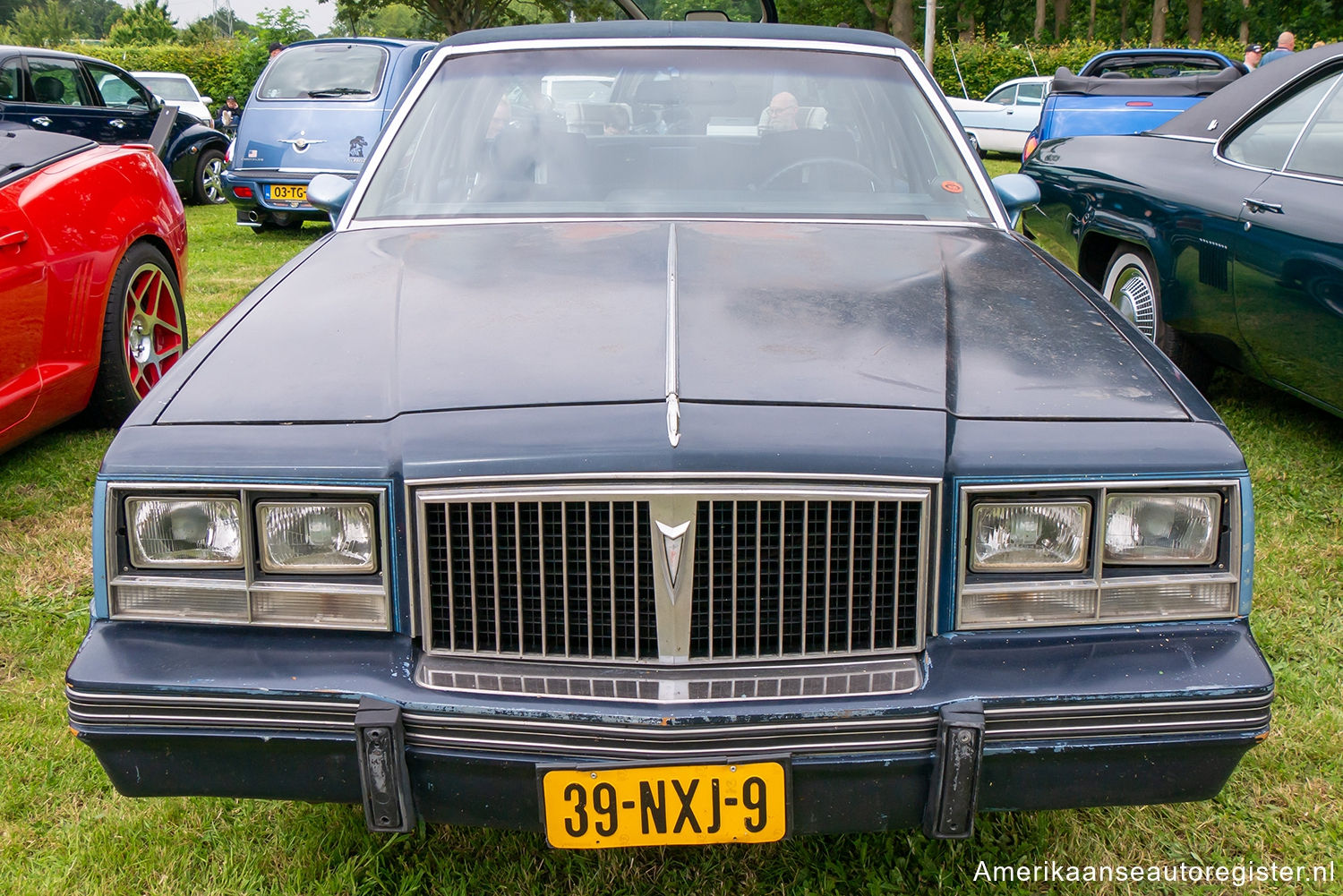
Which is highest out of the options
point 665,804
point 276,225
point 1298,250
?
point 1298,250

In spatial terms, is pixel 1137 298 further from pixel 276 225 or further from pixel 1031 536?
pixel 276 225

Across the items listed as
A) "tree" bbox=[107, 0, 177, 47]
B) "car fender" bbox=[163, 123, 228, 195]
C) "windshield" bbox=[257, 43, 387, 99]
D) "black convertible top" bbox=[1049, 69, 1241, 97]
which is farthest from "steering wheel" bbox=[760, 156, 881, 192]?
"tree" bbox=[107, 0, 177, 47]

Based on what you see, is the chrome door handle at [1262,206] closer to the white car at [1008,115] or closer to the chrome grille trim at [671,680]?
the chrome grille trim at [671,680]

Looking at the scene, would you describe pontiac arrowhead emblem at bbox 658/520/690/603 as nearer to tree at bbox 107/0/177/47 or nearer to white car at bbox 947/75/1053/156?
white car at bbox 947/75/1053/156

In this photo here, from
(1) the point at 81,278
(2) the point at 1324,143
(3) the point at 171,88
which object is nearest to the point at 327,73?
(1) the point at 81,278

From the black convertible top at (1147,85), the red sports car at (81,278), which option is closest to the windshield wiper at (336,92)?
the red sports car at (81,278)

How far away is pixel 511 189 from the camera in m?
2.92

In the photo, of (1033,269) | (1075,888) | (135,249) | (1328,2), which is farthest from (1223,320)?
(1328,2)

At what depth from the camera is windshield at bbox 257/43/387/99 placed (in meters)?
9.67

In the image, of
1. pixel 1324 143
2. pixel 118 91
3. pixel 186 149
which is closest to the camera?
pixel 1324 143

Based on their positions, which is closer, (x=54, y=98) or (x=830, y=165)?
(x=830, y=165)

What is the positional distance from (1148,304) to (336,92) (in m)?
7.49

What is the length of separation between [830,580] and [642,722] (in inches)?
14.9

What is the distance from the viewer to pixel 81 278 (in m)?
3.96
